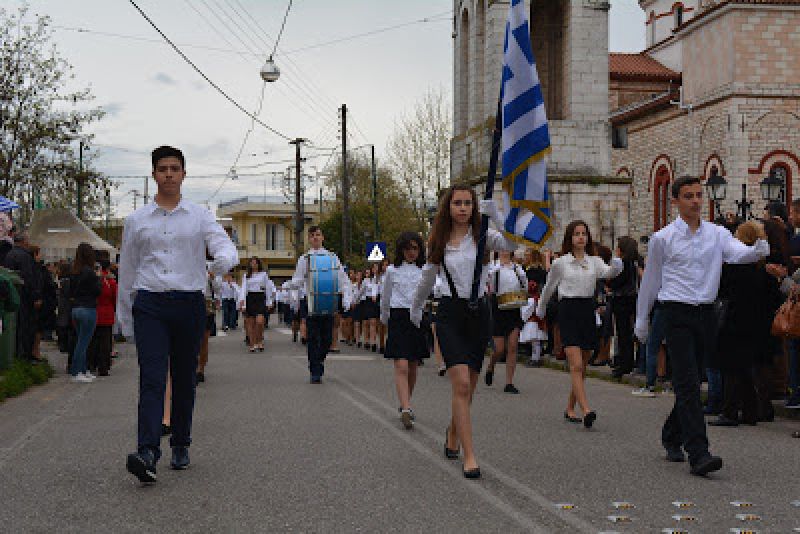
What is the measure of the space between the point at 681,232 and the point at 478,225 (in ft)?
5.19

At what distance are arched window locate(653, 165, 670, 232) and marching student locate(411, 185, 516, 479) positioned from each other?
38515mm

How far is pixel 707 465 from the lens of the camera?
7.20 meters

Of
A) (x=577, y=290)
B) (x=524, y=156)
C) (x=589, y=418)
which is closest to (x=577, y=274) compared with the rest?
(x=577, y=290)

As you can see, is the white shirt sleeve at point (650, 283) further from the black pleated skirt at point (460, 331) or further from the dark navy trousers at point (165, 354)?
the dark navy trousers at point (165, 354)

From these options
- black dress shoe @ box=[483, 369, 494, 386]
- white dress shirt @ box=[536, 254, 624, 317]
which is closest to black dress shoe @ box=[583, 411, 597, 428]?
white dress shirt @ box=[536, 254, 624, 317]

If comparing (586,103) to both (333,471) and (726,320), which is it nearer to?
(726,320)

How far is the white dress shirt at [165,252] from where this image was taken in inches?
284

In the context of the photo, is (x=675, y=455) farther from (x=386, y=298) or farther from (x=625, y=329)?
(x=625, y=329)

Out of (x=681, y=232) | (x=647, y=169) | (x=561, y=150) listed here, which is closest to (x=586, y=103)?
(x=561, y=150)

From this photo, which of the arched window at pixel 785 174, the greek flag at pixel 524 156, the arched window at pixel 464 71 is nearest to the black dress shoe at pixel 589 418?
the greek flag at pixel 524 156

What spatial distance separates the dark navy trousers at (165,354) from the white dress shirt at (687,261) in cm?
320

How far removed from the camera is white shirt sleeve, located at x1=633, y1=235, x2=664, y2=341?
795 cm

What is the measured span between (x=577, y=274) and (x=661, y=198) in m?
36.4

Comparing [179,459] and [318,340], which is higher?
[318,340]
